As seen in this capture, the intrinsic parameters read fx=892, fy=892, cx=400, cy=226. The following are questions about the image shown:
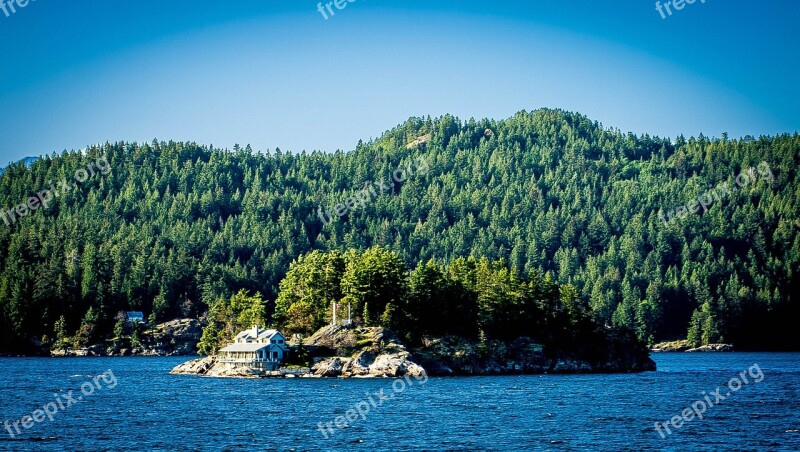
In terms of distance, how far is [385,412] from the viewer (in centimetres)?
7962

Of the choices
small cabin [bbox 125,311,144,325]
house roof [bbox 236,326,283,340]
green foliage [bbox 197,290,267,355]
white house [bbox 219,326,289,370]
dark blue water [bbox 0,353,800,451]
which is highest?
small cabin [bbox 125,311,144,325]

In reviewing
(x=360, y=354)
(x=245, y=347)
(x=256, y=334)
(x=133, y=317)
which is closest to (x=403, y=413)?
(x=360, y=354)

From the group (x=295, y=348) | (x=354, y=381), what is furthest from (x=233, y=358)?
(x=354, y=381)

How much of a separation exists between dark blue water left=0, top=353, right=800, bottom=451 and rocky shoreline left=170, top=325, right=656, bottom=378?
3.08 metres

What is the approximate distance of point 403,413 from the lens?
7894 cm

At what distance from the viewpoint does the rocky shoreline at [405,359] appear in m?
108

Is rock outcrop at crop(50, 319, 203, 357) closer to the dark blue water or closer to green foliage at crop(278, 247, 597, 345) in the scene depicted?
the dark blue water

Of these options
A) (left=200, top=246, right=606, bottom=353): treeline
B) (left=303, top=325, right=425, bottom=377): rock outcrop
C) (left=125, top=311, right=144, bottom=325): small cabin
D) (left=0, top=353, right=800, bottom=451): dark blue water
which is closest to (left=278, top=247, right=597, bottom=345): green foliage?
(left=200, top=246, right=606, bottom=353): treeline

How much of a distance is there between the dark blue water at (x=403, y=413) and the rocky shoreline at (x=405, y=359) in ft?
10.1

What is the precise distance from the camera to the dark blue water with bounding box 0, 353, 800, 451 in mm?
63344

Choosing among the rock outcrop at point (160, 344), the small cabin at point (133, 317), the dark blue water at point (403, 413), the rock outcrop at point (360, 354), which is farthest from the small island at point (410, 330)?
the small cabin at point (133, 317)

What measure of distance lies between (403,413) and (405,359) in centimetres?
2919

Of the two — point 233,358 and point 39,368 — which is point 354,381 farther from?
point 39,368

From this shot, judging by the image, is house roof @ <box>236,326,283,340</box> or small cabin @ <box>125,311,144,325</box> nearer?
house roof @ <box>236,326,283,340</box>
